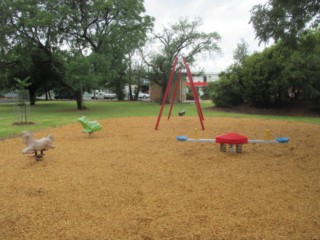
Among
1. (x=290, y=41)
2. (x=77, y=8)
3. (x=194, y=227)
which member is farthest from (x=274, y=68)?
(x=194, y=227)

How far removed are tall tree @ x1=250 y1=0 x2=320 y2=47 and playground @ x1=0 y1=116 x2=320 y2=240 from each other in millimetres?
4163

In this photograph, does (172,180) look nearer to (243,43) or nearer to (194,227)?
(194,227)

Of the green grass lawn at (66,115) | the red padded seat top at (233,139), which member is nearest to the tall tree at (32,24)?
the green grass lawn at (66,115)

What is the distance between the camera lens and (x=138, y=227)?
3533 millimetres

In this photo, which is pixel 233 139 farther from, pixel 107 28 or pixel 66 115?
pixel 107 28

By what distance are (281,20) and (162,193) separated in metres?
7.89

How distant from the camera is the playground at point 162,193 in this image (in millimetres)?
3479

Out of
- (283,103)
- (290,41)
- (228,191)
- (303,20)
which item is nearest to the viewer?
(228,191)

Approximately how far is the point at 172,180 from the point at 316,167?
2731 mm

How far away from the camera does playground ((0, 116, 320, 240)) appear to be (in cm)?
348

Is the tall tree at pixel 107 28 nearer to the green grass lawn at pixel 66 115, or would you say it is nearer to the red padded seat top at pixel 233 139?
the green grass lawn at pixel 66 115


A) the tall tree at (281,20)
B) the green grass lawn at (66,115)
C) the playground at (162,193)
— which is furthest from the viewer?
the green grass lawn at (66,115)

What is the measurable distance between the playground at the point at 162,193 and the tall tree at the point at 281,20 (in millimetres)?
4163

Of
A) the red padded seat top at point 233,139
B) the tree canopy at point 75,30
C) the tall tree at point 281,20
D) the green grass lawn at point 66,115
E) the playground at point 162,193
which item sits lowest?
the playground at point 162,193
